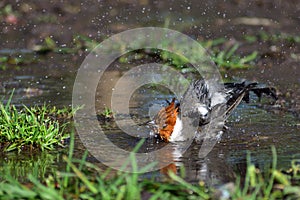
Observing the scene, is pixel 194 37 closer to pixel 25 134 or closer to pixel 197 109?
pixel 197 109

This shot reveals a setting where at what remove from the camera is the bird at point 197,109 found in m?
6.26

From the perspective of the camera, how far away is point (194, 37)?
10516 millimetres

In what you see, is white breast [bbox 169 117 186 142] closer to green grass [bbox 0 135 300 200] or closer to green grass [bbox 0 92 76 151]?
green grass [bbox 0 92 76 151]

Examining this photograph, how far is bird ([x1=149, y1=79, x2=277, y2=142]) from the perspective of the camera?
6.26 metres

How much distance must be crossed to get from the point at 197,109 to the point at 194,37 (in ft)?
14.0

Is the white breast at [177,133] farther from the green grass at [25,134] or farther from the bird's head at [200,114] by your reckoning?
the green grass at [25,134]

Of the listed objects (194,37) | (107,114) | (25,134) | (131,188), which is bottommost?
(131,188)

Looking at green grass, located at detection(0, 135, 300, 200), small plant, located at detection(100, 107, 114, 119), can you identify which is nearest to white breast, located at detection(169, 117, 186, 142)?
small plant, located at detection(100, 107, 114, 119)

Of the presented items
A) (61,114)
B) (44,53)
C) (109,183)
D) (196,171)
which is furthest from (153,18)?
(109,183)

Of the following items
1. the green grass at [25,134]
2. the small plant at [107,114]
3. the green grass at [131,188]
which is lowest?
the green grass at [131,188]

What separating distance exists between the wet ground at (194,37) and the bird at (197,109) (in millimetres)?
230

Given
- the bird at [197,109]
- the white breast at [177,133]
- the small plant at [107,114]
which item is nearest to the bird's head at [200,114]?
the bird at [197,109]

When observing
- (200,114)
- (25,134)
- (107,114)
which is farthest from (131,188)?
(107,114)

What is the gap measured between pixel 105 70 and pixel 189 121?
3.02 meters
